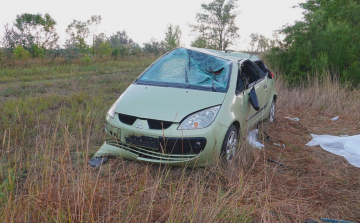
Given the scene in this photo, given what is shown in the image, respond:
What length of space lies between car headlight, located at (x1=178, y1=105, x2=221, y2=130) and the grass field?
514 mm

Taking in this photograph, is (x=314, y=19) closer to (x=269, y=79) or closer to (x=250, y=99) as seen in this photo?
(x=269, y=79)

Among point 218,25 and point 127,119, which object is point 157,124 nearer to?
point 127,119

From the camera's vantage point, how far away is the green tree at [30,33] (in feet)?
50.1

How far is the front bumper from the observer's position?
3.45 metres

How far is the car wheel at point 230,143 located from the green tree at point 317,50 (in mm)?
6773

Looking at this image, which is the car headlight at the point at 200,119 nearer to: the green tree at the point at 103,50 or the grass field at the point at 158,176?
the grass field at the point at 158,176

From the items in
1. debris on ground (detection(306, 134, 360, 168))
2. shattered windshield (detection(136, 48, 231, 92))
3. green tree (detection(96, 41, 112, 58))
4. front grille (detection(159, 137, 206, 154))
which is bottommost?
debris on ground (detection(306, 134, 360, 168))

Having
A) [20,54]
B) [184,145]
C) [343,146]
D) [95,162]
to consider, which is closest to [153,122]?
[184,145]

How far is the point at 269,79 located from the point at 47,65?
10.1 metres

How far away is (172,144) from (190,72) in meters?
1.43

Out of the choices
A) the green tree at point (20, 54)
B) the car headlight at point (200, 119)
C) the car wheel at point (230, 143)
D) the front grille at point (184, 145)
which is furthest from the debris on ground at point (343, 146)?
the green tree at point (20, 54)

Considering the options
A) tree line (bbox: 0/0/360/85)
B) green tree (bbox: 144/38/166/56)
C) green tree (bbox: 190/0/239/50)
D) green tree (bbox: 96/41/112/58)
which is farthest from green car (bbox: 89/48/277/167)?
green tree (bbox: 190/0/239/50)

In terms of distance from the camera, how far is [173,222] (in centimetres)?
244

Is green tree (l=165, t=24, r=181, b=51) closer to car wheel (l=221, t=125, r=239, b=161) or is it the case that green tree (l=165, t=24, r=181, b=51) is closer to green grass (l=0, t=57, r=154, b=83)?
green grass (l=0, t=57, r=154, b=83)
